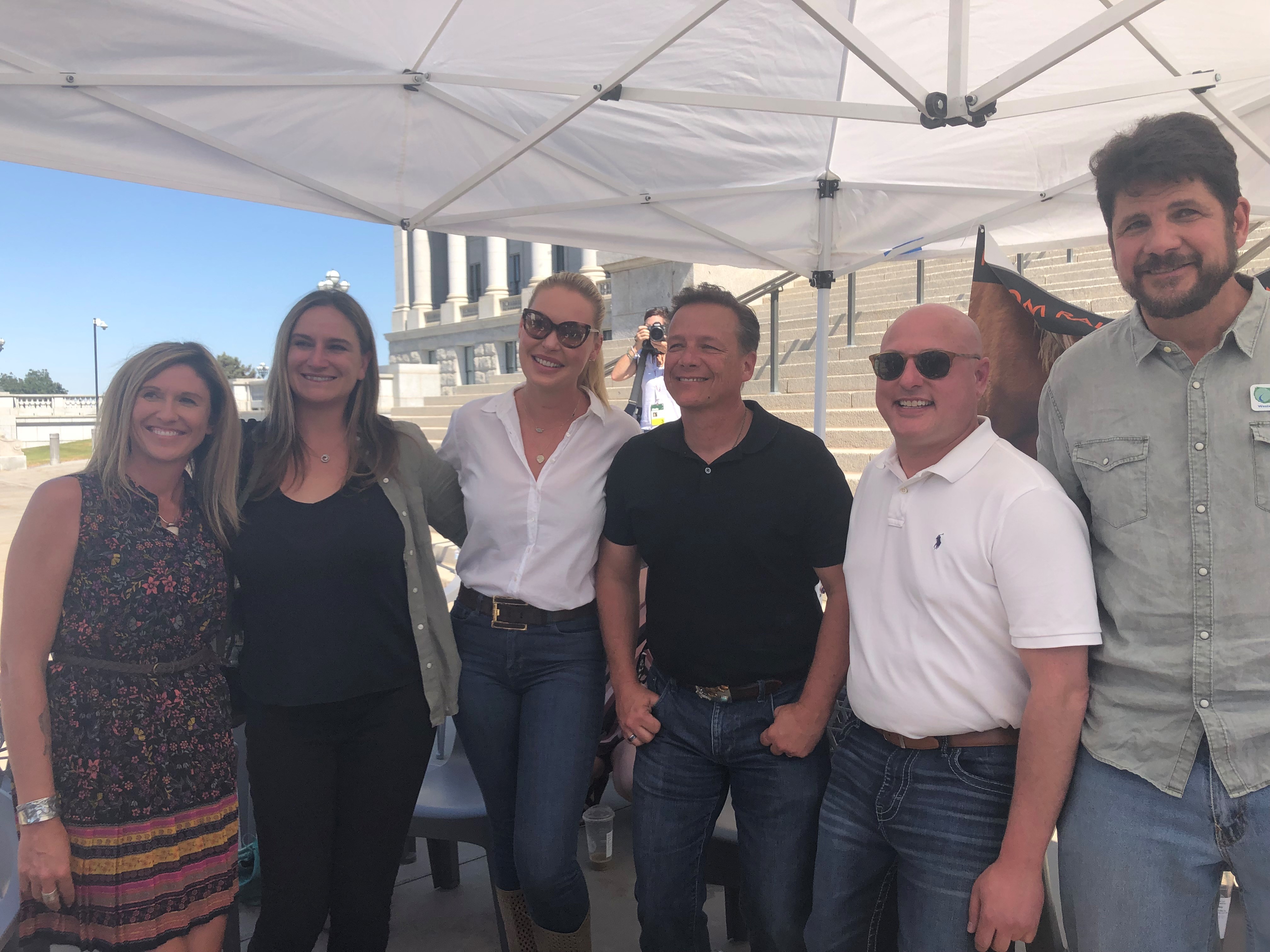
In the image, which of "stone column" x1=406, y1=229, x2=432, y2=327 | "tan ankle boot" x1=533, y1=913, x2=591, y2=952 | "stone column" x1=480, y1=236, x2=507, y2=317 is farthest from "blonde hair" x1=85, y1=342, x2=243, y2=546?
"stone column" x1=406, y1=229, x2=432, y2=327

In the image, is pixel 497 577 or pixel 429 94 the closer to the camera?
pixel 497 577

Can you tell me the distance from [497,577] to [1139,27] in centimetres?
321

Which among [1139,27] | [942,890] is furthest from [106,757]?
[1139,27]

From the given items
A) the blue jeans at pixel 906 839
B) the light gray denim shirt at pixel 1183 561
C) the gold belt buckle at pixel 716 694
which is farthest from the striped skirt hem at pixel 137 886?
the light gray denim shirt at pixel 1183 561

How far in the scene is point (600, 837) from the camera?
3.42 m

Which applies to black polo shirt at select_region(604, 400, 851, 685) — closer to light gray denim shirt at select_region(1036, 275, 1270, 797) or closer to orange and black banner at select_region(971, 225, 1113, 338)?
light gray denim shirt at select_region(1036, 275, 1270, 797)

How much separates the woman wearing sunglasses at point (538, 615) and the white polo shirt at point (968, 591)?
2.83ft

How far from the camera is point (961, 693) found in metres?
1.78

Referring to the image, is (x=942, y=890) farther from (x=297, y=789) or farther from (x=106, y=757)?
(x=106, y=757)

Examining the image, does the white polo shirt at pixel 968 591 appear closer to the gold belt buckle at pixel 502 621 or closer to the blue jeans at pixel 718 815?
the blue jeans at pixel 718 815

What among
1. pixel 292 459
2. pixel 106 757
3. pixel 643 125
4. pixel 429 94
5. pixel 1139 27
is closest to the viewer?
pixel 106 757

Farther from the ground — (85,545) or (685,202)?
(685,202)

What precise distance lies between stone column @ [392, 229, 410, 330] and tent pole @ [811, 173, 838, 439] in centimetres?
2862

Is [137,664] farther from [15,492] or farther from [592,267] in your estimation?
[592,267]
